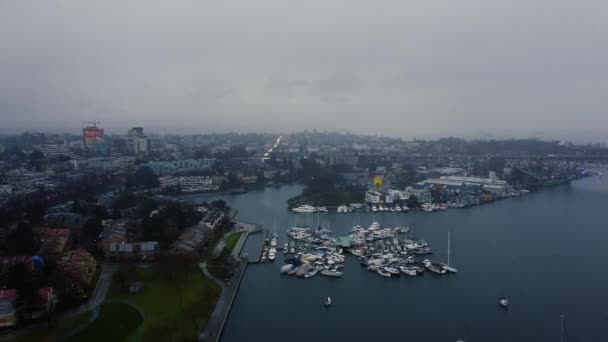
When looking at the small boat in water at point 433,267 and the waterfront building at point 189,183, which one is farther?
the waterfront building at point 189,183

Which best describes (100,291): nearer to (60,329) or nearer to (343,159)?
(60,329)

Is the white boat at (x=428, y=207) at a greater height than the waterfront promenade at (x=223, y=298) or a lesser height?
greater

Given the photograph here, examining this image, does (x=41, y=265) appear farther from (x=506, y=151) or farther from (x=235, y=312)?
(x=506, y=151)

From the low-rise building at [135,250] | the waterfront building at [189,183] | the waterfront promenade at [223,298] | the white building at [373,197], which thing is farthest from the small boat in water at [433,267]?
the waterfront building at [189,183]

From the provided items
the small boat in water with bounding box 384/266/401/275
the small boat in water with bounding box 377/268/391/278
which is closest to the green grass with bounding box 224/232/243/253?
the small boat in water with bounding box 377/268/391/278

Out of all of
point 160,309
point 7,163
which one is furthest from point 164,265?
point 7,163

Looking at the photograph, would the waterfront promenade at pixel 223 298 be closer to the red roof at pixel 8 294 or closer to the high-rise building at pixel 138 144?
the red roof at pixel 8 294
